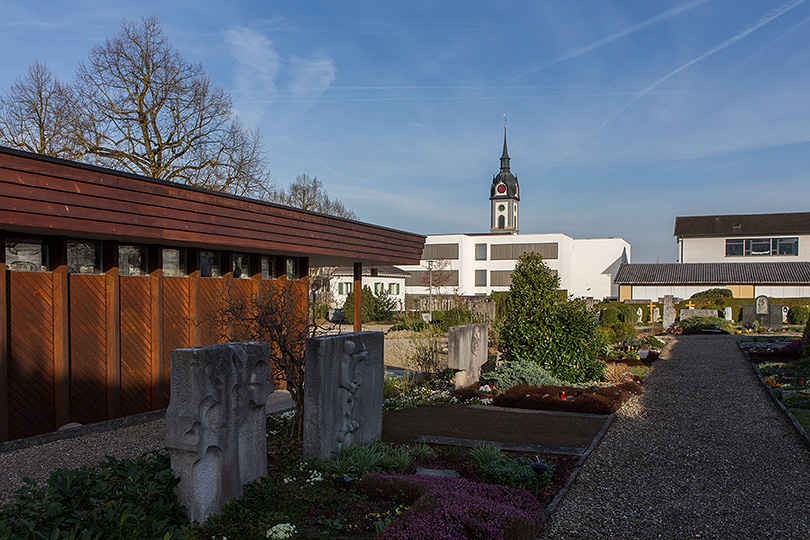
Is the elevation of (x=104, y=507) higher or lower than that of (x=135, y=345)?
lower

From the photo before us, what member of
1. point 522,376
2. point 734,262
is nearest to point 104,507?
point 522,376

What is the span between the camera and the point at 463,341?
11.3 metres

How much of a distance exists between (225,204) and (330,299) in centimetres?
2699

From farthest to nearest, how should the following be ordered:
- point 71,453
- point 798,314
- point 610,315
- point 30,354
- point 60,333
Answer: point 798,314 < point 610,315 < point 60,333 < point 30,354 < point 71,453

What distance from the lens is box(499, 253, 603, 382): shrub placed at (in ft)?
39.1

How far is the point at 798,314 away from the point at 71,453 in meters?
32.6

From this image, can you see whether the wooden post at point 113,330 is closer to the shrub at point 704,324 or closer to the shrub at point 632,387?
the shrub at point 632,387

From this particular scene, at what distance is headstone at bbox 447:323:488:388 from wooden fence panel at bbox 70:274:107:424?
5.74 metres

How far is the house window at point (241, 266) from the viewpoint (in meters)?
10.5

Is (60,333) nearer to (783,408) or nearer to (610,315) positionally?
(783,408)

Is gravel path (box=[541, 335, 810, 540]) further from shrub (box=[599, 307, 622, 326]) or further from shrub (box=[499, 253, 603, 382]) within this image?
shrub (box=[599, 307, 622, 326])

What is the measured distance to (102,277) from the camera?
26.8ft

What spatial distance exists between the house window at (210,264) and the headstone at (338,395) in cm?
417

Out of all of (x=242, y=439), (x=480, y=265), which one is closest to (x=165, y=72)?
(x=242, y=439)
